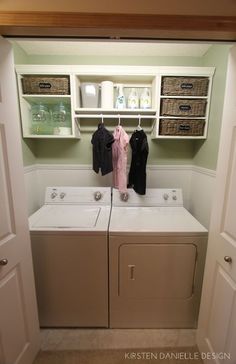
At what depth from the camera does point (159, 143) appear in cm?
220

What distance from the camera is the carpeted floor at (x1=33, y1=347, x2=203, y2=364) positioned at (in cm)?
141

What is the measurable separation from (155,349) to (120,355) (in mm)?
288

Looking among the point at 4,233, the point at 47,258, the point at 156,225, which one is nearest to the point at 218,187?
the point at 156,225

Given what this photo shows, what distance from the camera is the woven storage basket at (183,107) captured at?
1.85 meters

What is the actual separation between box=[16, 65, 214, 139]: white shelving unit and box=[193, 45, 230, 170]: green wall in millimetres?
57

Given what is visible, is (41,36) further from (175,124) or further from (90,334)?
(90,334)

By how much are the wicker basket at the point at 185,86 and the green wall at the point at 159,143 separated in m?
0.11

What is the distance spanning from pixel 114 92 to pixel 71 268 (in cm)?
176

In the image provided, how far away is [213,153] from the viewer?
71.0 inches

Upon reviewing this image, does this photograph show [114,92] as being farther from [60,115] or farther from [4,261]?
[4,261]

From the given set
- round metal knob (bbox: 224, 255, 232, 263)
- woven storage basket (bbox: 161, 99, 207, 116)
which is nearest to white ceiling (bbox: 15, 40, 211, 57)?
woven storage basket (bbox: 161, 99, 207, 116)

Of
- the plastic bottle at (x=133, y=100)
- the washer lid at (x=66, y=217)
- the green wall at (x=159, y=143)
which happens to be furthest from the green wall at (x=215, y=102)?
the washer lid at (x=66, y=217)

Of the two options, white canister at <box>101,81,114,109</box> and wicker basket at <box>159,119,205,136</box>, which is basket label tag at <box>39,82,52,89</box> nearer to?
white canister at <box>101,81,114,109</box>

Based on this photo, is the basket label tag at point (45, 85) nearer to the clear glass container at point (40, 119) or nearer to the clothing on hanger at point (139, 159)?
the clear glass container at point (40, 119)
